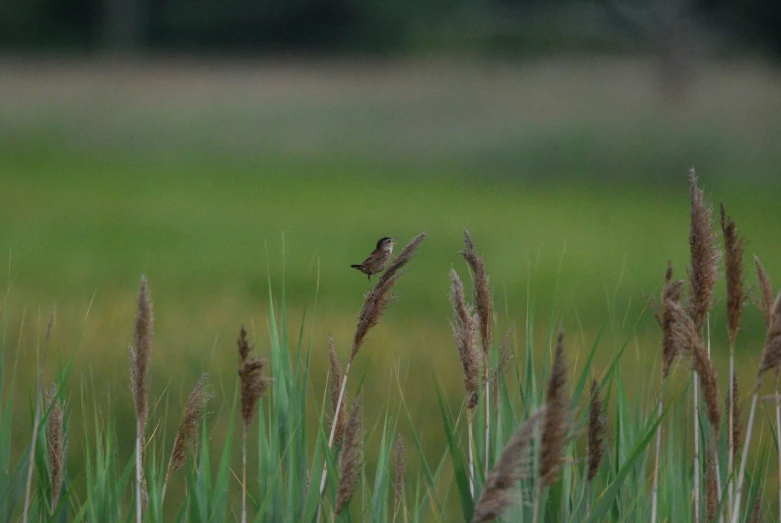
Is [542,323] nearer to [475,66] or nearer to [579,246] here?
[579,246]

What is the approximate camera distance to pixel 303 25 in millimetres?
20578

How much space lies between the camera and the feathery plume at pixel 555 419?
0.80 meters

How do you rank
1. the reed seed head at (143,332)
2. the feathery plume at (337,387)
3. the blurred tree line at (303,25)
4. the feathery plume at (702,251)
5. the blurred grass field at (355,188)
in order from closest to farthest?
the reed seed head at (143,332) < the feathery plume at (702,251) < the feathery plume at (337,387) < the blurred grass field at (355,188) < the blurred tree line at (303,25)

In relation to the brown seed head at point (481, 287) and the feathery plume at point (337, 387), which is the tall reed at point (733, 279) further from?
the feathery plume at point (337, 387)

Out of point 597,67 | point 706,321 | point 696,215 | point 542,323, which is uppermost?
point 597,67

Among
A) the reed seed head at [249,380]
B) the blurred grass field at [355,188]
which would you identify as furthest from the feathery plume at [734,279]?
the blurred grass field at [355,188]

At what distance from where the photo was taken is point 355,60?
19125mm

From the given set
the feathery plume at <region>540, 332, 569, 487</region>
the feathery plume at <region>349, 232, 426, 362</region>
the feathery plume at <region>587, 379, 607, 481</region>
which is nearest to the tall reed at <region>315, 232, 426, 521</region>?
the feathery plume at <region>349, 232, 426, 362</region>

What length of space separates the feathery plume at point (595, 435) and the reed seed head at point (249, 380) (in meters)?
0.43

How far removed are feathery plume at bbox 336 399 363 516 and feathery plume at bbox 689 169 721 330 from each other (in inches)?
18.5

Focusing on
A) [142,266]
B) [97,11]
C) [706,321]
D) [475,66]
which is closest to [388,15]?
[475,66]

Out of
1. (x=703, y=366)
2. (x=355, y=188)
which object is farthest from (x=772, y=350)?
(x=355, y=188)

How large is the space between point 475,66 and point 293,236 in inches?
372

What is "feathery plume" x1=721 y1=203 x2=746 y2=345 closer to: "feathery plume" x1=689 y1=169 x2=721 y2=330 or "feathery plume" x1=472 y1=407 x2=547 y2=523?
"feathery plume" x1=689 y1=169 x2=721 y2=330
